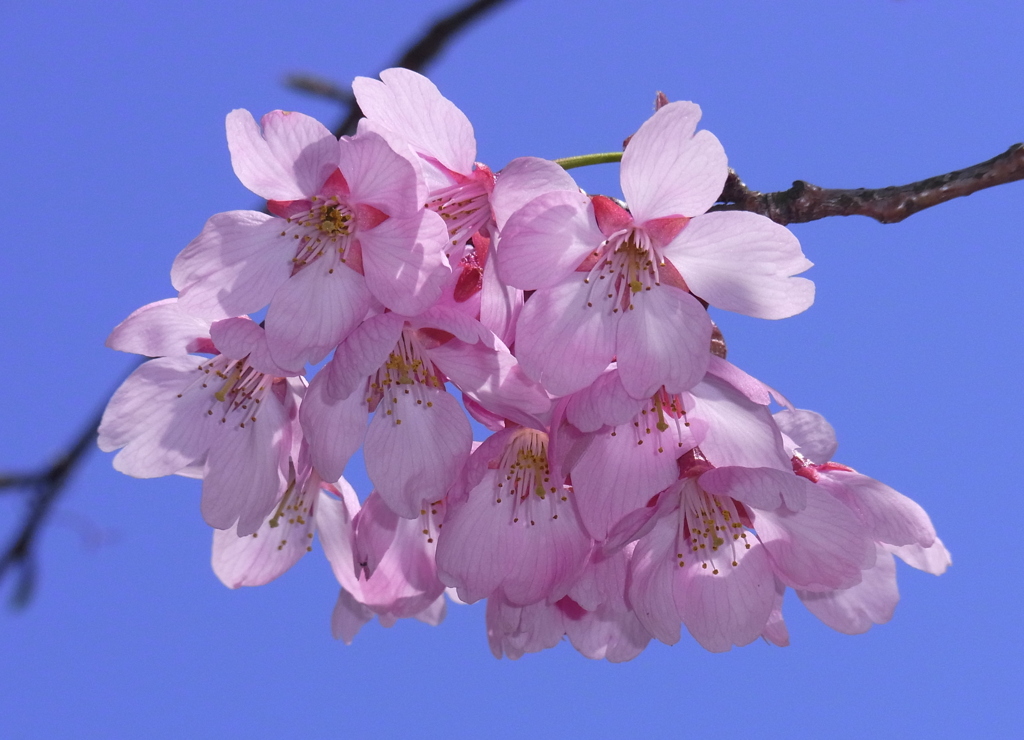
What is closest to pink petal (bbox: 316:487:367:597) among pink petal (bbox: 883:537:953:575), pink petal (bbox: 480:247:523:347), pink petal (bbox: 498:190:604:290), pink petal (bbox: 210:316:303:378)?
pink petal (bbox: 210:316:303:378)

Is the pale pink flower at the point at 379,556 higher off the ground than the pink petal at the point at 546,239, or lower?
lower

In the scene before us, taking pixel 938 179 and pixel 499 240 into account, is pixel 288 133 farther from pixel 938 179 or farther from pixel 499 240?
pixel 938 179

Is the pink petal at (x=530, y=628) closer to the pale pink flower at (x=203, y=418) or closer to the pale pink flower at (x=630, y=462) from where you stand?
the pale pink flower at (x=630, y=462)

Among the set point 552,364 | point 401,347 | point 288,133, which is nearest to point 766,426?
point 552,364

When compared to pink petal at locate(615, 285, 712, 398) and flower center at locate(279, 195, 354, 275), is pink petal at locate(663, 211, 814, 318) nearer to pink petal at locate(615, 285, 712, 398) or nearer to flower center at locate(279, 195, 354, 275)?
pink petal at locate(615, 285, 712, 398)

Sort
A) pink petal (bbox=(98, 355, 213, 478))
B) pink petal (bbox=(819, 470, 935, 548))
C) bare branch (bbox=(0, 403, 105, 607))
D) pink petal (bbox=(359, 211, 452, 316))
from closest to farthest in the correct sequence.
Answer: pink petal (bbox=(359, 211, 452, 316)) → pink petal (bbox=(819, 470, 935, 548)) → pink petal (bbox=(98, 355, 213, 478)) → bare branch (bbox=(0, 403, 105, 607))

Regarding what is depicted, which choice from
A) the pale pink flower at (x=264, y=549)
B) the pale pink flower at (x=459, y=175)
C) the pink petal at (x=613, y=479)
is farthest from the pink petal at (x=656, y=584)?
the pale pink flower at (x=264, y=549)
